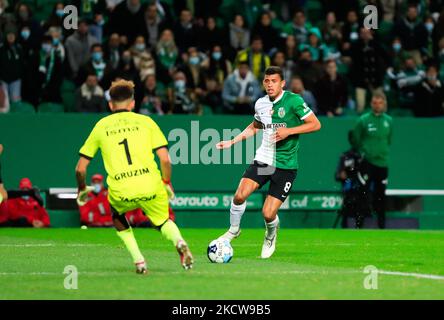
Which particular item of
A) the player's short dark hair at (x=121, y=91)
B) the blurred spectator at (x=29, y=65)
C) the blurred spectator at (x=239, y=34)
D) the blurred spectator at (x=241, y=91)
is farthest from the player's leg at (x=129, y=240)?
the blurred spectator at (x=239, y=34)

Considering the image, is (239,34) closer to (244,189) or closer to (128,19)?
(128,19)

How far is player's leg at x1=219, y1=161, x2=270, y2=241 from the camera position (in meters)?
15.1

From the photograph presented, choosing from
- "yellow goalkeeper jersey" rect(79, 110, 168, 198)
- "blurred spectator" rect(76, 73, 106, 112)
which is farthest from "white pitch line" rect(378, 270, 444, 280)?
"blurred spectator" rect(76, 73, 106, 112)

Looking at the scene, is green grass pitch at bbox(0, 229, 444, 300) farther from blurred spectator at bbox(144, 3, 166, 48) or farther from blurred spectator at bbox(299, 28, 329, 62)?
blurred spectator at bbox(299, 28, 329, 62)

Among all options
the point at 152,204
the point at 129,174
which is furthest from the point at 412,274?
the point at 129,174

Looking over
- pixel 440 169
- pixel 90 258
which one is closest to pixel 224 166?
pixel 440 169

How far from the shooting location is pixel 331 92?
83.9 ft

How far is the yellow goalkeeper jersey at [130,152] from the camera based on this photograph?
40.4 feet

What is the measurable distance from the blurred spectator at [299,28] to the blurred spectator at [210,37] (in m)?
1.87

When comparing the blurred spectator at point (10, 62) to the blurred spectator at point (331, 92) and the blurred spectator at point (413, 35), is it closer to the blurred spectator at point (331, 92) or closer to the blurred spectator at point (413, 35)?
the blurred spectator at point (331, 92)

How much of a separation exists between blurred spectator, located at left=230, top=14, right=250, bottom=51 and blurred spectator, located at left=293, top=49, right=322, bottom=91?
1363 millimetres

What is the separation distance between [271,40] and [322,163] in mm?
3037
